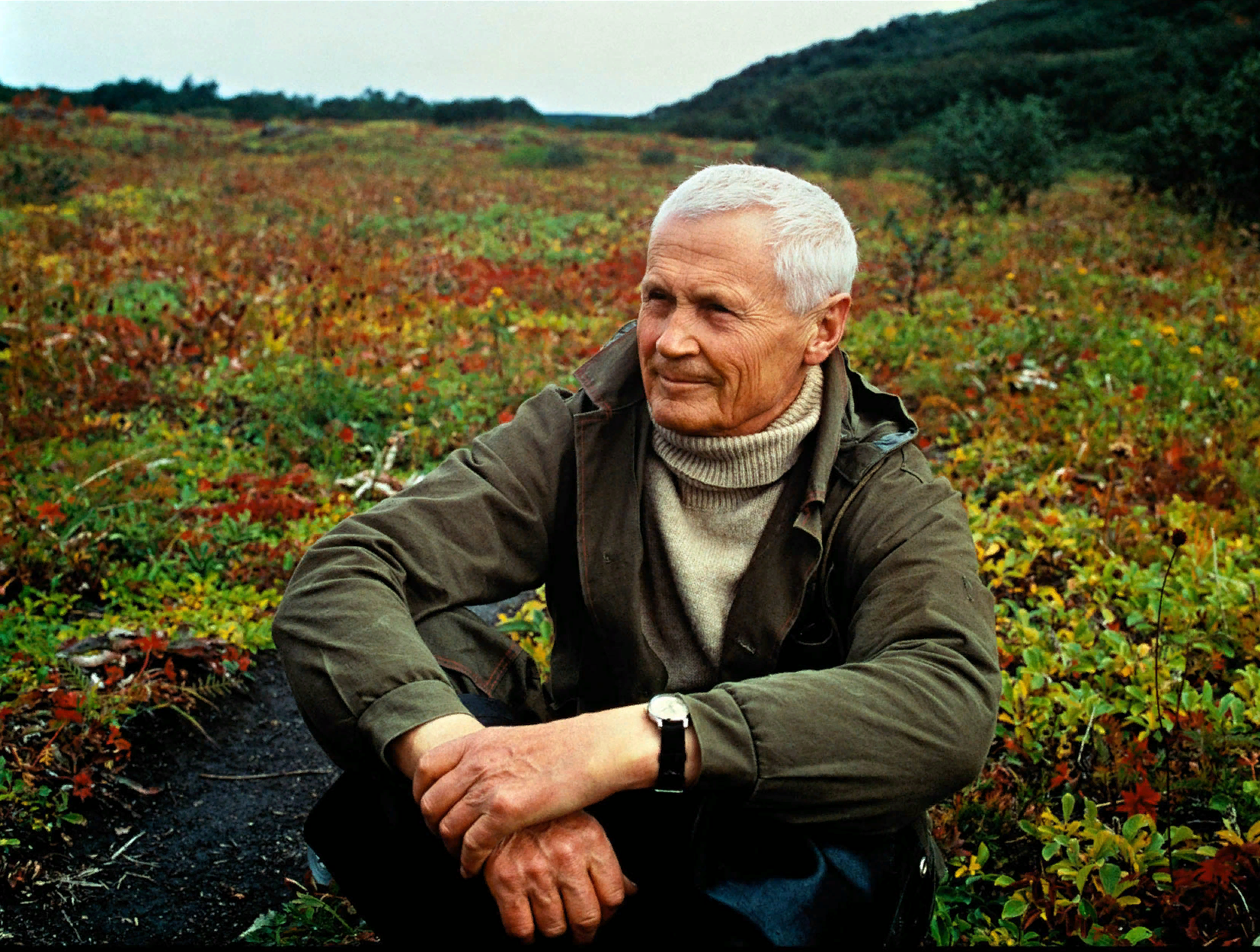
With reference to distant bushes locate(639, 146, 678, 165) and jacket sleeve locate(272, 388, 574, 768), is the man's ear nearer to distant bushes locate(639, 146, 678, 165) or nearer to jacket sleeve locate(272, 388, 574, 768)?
jacket sleeve locate(272, 388, 574, 768)

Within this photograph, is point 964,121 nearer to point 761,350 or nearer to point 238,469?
point 238,469

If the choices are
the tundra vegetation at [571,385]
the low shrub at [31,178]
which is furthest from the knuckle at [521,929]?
the low shrub at [31,178]

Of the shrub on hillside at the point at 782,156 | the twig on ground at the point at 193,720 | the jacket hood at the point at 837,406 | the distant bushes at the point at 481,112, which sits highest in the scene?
the distant bushes at the point at 481,112

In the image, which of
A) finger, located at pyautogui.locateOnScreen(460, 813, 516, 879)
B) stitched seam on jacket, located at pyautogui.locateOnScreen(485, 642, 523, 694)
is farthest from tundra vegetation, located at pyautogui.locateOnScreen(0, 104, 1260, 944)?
finger, located at pyautogui.locateOnScreen(460, 813, 516, 879)

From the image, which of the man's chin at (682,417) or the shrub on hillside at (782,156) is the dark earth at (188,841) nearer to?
the man's chin at (682,417)

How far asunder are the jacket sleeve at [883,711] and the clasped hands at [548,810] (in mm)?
114

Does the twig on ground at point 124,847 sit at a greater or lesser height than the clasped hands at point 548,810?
lesser

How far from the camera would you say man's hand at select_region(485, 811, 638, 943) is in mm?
1803

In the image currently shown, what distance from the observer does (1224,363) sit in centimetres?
611

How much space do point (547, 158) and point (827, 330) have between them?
23.0 m

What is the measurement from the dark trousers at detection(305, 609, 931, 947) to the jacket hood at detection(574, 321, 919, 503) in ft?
2.52

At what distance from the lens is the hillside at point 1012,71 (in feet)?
86.0

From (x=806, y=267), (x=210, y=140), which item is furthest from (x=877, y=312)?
(x=210, y=140)

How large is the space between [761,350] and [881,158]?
25652 millimetres
